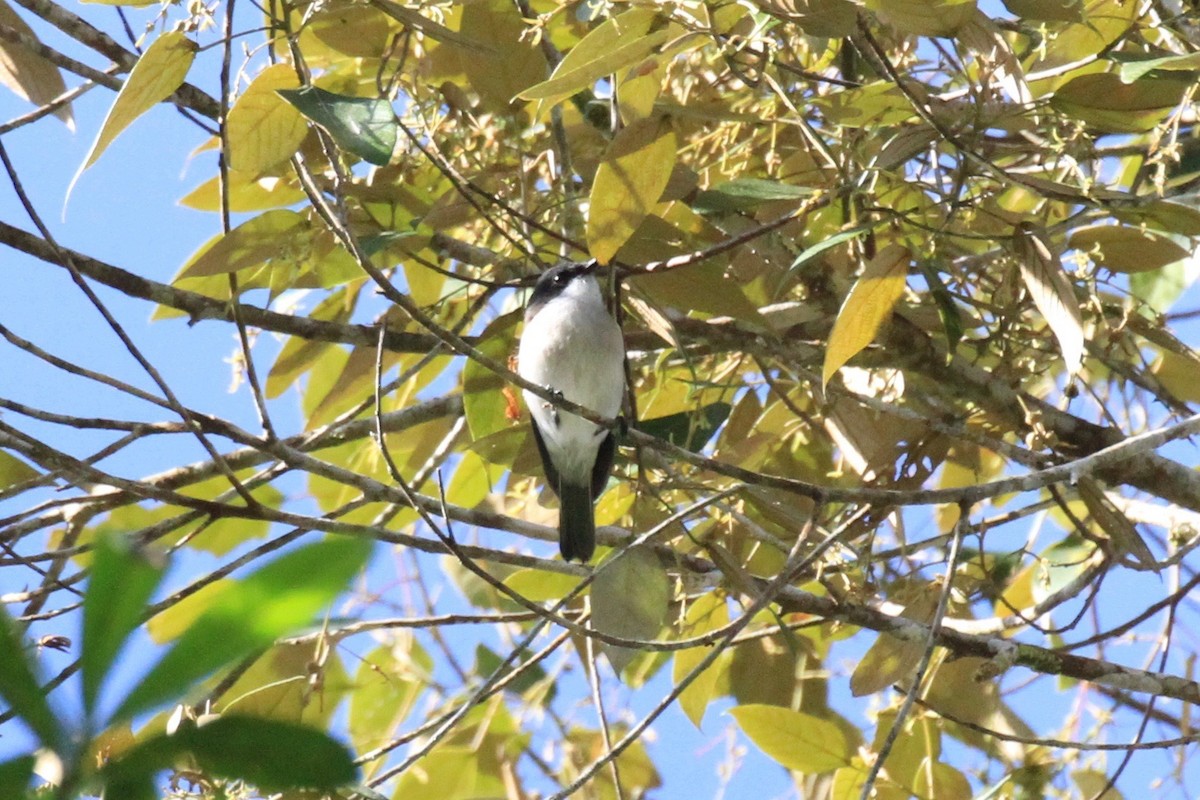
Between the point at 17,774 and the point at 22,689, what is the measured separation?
0.11 metres

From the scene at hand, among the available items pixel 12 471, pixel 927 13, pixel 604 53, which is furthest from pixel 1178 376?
pixel 12 471

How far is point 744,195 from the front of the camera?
287cm

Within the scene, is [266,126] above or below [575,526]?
above

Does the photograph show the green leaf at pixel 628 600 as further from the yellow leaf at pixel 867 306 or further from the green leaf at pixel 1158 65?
the green leaf at pixel 1158 65

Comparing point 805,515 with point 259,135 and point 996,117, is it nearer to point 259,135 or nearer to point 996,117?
point 996,117

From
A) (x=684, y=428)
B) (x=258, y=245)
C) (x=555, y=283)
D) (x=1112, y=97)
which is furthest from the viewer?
(x=555, y=283)

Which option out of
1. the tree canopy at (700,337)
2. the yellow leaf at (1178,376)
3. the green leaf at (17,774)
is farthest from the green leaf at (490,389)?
the green leaf at (17,774)

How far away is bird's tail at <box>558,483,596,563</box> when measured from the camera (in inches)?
142

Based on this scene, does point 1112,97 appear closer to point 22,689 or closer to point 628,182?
point 628,182

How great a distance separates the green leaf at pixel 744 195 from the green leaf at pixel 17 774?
7.71ft

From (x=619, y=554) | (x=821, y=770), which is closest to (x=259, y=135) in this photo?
(x=619, y=554)

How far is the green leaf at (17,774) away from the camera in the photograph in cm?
68

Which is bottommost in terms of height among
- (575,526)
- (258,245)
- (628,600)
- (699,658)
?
(628,600)

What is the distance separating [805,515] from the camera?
3584mm
